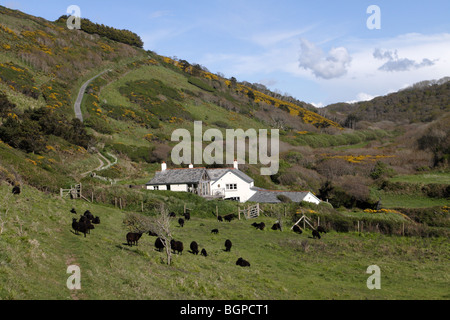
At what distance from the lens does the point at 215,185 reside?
5916 cm

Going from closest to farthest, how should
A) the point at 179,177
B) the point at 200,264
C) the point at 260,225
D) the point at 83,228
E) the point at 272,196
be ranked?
the point at 200,264 < the point at 83,228 < the point at 260,225 < the point at 272,196 < the point at 179,177

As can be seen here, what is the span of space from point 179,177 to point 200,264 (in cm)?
3590

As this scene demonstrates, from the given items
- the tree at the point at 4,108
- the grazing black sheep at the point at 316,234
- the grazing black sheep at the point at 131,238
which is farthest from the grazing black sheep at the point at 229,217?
the tree at the point at 4,108

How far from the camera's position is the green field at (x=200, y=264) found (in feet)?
46.5

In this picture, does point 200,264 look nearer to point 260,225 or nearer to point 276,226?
point 260,225

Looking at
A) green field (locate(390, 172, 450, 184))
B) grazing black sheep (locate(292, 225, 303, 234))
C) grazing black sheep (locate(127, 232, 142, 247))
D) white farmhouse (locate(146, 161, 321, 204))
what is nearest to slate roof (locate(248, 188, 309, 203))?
white farmhouse (locate(146, 161, 321, 204))

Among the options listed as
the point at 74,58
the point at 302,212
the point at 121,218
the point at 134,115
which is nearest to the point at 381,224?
the point at 302,212

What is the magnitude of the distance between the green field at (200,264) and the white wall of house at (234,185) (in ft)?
70.2

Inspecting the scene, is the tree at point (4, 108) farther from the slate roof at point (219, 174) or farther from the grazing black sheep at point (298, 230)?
the grazing black sheep at point (298, 230)

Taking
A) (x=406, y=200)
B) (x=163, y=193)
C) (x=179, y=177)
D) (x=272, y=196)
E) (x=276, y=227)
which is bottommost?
(x=276, y=227)

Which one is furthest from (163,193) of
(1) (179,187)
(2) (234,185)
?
(2) (234,185)

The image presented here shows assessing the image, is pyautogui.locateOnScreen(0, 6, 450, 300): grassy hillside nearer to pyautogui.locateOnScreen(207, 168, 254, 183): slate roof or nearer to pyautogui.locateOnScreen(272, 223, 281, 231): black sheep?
pyautogui.locateOnScreen(272, 223, 281, 231): black sheep

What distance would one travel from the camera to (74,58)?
11206 cm

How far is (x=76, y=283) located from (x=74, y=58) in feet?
364
